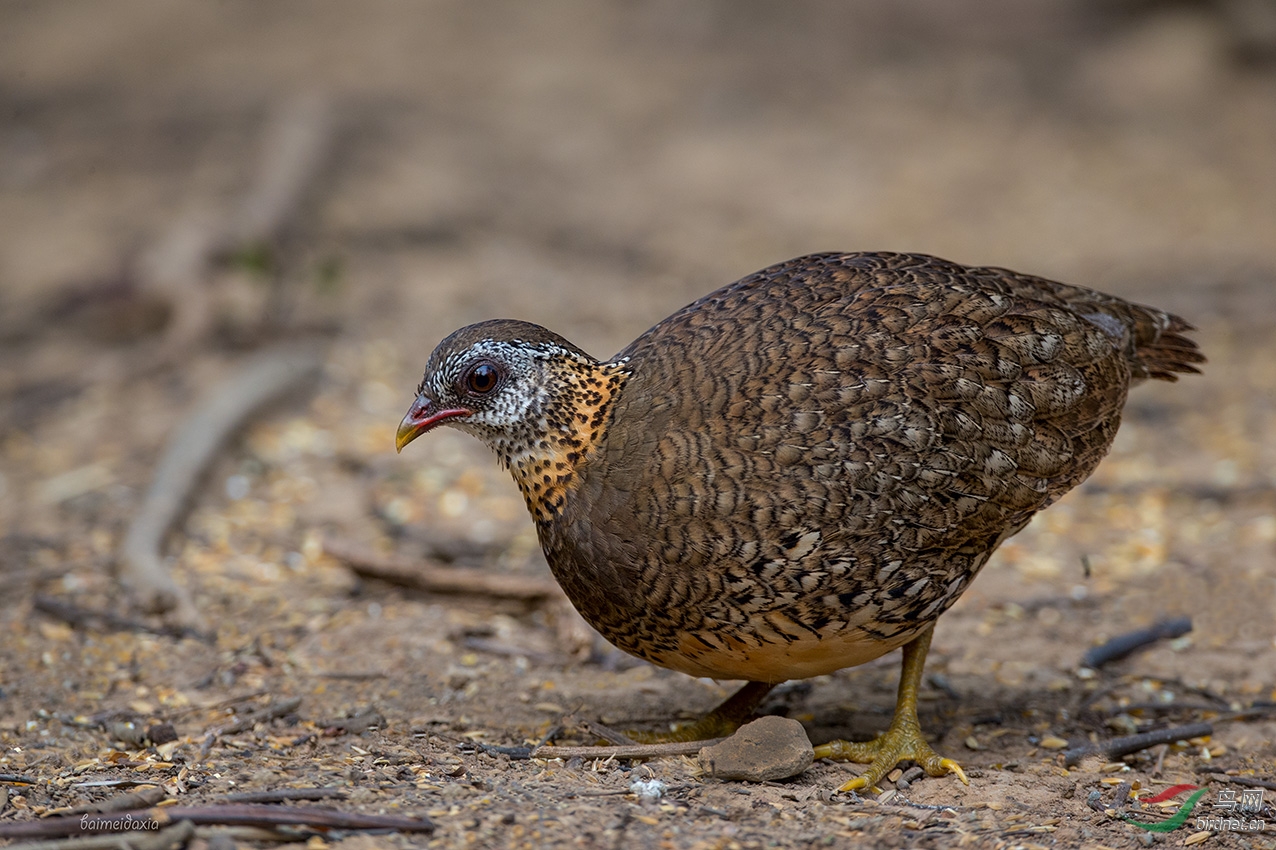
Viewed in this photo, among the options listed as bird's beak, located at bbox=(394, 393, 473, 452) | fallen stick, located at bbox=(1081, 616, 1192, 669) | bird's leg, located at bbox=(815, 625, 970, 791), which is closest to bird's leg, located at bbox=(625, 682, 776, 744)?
bird's leg, located at bbox=(815, 625, 970, 791)

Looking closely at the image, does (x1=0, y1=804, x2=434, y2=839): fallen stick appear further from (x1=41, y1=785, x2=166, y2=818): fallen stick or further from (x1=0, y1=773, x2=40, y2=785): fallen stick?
(x1=0, y1=773, x2=40, y2=785): fallen stick

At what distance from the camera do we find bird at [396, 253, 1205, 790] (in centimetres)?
402

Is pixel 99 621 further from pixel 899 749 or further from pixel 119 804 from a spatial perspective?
pixel 899 749

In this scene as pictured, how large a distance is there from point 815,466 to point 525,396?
98 cm

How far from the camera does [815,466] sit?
13.2ft

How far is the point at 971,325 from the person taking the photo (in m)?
4.38

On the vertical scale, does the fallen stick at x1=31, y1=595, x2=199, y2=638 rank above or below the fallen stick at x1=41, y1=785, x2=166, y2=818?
above

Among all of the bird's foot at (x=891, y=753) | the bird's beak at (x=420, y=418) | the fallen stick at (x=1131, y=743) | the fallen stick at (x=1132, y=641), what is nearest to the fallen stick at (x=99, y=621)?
the bird's beak at (x=420, y=418)

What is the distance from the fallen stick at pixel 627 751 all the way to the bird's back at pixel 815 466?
0.28 m

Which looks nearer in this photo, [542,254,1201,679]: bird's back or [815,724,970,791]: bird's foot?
[542,254,1201,679]: bird's back

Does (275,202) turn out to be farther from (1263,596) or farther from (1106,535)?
(1263,596)

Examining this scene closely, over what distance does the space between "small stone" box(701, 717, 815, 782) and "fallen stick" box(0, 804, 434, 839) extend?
1.03m

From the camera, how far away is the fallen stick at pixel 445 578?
5762 mm

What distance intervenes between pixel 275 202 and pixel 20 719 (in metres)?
6.28
